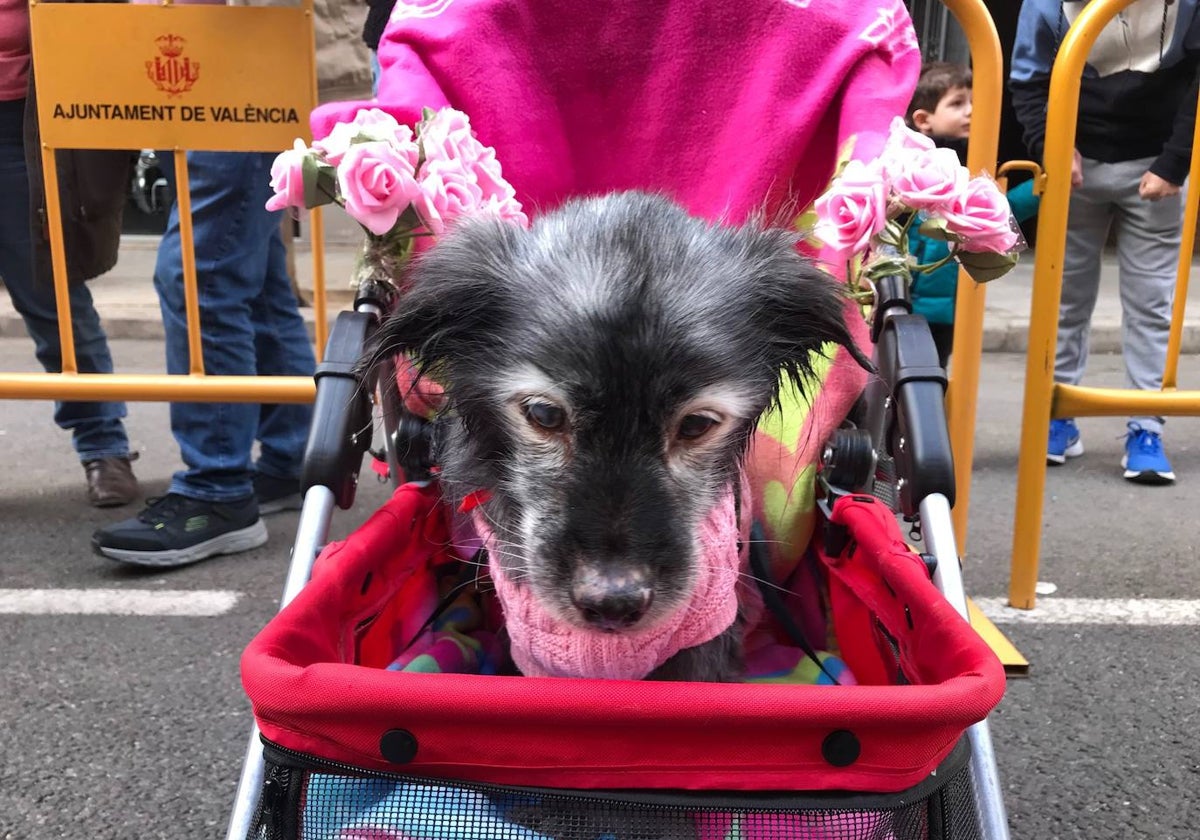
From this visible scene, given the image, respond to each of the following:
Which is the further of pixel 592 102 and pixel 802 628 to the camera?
pixel 592 102

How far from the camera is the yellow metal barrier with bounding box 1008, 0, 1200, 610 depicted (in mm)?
2836

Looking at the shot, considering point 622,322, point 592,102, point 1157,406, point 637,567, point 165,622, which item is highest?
point 592,102

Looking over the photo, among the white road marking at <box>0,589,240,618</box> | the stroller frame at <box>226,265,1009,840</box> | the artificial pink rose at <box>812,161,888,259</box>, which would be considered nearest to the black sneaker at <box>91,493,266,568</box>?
the white road marking at <box>0,589,240,618</box>

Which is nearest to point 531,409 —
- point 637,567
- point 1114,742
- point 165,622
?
point 637,567

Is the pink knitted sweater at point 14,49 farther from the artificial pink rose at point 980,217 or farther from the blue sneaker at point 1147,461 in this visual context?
the blue sneaker at point 1147,461

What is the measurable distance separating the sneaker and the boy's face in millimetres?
2976

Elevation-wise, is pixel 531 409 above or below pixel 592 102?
below

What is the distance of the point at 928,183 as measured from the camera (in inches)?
72.6

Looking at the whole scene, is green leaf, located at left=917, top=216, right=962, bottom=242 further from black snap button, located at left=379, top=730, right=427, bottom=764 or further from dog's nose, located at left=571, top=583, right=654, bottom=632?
black snap button, located at left=379, top=730, right=427, bottom=764

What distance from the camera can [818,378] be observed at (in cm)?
191

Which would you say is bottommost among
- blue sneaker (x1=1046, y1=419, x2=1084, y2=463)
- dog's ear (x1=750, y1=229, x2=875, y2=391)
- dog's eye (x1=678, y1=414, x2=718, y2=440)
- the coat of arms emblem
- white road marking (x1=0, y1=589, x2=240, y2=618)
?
blue sneaker (x1=1046, y1=419, x2=1084, y2=463)

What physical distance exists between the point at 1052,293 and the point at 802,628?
133cm

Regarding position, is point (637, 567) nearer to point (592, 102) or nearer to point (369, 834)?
point (369, 834)

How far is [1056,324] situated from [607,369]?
6.35 feet
